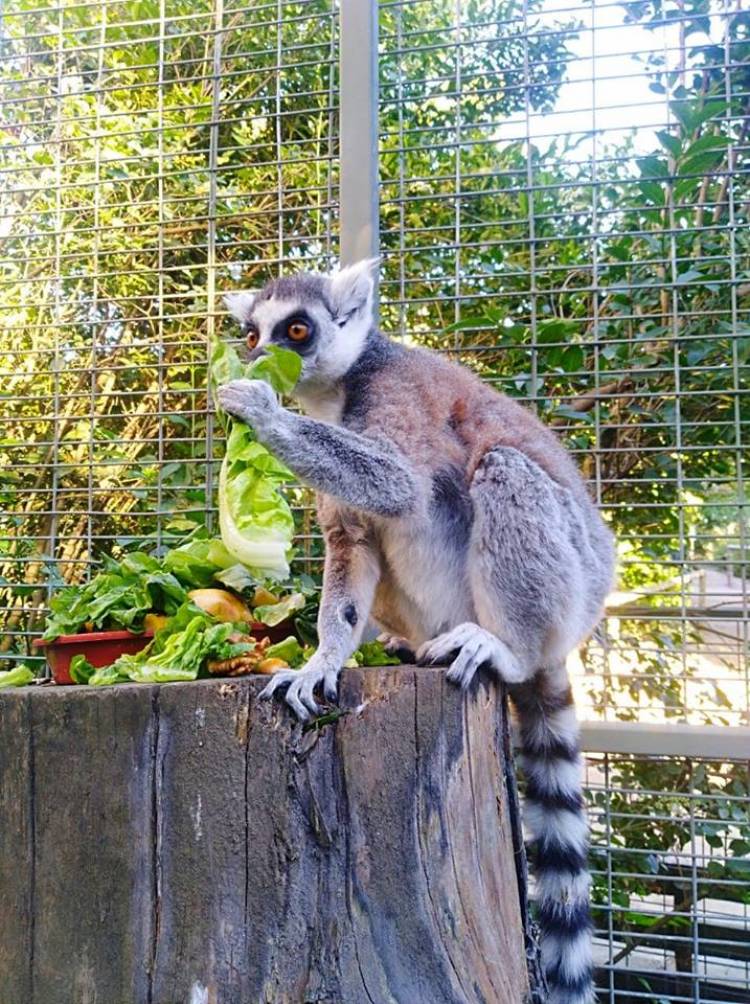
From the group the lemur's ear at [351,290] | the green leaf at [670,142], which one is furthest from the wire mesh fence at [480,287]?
the lemur's ear at [351,290]

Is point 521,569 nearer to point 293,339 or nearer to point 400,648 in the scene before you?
point 400,648

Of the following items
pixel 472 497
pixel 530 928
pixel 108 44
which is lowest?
pixel 530 928

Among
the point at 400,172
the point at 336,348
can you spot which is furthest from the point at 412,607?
the point at 400,172

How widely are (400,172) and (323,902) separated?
3.68m

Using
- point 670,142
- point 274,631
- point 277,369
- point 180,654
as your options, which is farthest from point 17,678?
point 670,142

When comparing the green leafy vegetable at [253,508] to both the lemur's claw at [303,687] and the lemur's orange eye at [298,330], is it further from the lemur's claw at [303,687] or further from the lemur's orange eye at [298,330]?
the lemur's orange eye at [298,330]

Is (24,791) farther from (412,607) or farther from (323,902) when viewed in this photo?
(412,607)

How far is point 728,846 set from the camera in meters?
3.92

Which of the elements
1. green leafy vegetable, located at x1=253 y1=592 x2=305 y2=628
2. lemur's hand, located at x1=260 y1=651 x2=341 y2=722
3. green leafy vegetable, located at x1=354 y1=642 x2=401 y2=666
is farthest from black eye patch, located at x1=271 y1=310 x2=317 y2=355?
lemur's hand, located at x1=260 y1=651 x2=341 y2=722

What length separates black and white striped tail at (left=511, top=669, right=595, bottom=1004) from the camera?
2742 millimetres

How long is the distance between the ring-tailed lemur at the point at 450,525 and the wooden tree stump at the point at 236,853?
14.6 inches

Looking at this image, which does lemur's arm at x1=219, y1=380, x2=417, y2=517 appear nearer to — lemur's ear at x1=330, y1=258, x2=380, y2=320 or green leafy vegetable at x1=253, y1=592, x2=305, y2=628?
green leafy vegetable at x1=253, y1=592, x2=305, y2=628

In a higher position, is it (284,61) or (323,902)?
(284,61)

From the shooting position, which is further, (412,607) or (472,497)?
(412,607)
